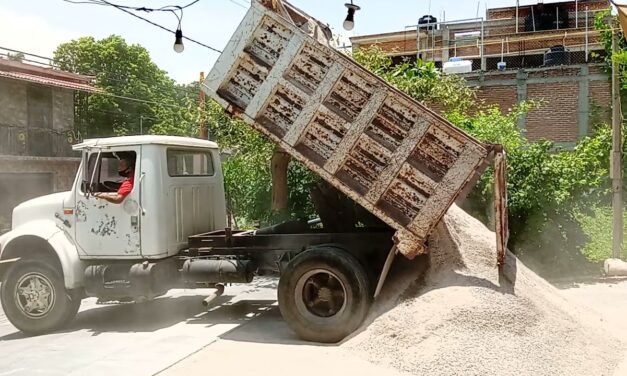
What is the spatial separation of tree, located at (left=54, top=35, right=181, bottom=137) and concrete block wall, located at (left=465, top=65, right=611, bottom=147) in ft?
68.6

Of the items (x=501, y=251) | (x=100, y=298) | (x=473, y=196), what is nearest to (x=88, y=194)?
(x=100, y=298)

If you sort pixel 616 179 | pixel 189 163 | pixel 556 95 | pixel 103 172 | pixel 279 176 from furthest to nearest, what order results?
pixel 556 95, pixel 616 179, pixel 279 176, pixel 189 163, pixel 103 172

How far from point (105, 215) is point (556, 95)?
1696cm

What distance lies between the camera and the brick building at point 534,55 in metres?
19.6

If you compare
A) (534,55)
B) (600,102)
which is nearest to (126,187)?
(600,102)

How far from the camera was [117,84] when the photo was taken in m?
38.2

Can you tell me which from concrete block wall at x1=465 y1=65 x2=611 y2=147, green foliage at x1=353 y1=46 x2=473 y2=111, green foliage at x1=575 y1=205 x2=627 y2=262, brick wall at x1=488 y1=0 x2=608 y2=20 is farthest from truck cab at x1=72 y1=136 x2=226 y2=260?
brick wall at x1=488 y1=0 x2=608 y2=20

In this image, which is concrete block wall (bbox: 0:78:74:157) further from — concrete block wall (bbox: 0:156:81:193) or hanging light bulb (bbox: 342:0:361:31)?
hanging light bulb (bbox: 342:0:361:31)

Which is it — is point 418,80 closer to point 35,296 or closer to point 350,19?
point 350,19

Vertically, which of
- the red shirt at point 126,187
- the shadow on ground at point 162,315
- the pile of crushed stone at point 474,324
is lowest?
the shadow on ground at point 162,315

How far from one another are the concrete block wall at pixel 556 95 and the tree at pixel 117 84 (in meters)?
20.9

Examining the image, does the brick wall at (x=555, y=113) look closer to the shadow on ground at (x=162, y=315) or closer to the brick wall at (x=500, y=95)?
the brick wall at (x=500, y=95)

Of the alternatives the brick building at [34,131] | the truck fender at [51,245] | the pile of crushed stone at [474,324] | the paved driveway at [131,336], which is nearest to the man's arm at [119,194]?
the truck fender at [51,245]

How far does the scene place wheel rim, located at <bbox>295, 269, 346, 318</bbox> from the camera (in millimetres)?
6477
